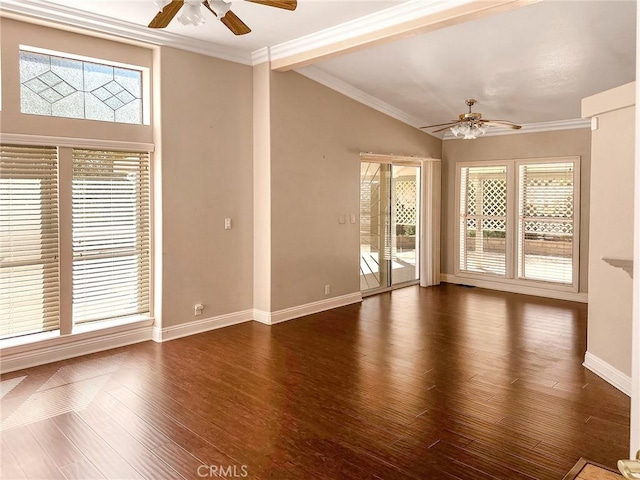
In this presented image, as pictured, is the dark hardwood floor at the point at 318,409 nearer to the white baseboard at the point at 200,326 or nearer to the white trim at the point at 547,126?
the white baseboard at the point at 200,326

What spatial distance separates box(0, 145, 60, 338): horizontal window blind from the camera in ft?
13.2

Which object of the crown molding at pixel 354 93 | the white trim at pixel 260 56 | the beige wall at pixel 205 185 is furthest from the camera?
the crown molding at pixel 354 93

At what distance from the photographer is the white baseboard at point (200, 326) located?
4.93 meters

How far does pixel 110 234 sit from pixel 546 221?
20.0ft

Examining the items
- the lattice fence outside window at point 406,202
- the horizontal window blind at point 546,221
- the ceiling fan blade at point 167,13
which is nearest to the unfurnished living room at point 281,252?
the ceiling fan blade at point 167,13

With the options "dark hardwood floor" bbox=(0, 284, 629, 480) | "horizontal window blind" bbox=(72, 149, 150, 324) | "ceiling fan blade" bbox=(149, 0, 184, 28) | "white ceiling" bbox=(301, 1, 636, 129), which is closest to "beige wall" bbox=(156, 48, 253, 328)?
"horizontal window blind" bbox=(72, 149, 150, 324)

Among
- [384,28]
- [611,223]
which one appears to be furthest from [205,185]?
[611,223]

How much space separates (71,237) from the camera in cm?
437

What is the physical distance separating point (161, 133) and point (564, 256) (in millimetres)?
5910

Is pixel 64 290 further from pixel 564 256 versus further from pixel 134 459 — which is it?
pixel 564 256

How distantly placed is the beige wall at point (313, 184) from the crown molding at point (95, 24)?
0.88m

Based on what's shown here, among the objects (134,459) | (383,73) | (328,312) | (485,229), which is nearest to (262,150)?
(383,73)

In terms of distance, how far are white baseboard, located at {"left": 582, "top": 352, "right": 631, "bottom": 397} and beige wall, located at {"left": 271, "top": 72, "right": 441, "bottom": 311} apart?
3059 mm

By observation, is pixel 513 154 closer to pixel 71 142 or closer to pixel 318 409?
pixel 318 409
